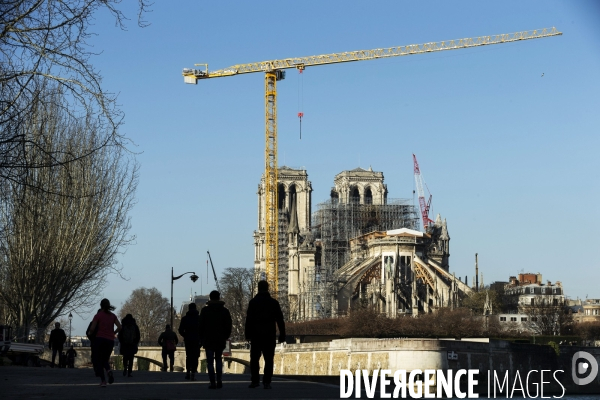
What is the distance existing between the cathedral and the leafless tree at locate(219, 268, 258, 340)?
493cm

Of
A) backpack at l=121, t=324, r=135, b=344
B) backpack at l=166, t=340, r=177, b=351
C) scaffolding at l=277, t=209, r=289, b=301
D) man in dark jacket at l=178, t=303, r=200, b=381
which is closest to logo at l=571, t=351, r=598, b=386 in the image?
backpack at l=166, t=340, r=177, b=351

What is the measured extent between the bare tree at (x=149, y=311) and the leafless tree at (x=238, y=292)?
34.8 meters

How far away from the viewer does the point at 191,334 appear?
2170 cm

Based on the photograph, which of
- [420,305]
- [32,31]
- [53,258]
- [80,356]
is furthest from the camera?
[420,305]

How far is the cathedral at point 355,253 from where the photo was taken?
122188mm

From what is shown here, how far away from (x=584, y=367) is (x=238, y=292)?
145ft

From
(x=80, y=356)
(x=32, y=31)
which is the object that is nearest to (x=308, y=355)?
(x=80, y=356)

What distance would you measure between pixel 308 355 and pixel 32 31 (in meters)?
55.5

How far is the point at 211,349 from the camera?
57.9 ft

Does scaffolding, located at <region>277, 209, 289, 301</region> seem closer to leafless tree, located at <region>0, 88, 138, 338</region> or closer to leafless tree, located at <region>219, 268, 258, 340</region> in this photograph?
leafless tree, located at <region>219, 268, 258, 340</region>

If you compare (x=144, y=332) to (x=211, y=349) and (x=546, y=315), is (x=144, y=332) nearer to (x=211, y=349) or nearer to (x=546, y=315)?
(x=546, y=315)

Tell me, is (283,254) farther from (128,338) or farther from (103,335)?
(103,335)

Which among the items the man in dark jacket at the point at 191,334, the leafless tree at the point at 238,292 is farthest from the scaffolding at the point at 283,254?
the man in dark jacket at the point at 191,334

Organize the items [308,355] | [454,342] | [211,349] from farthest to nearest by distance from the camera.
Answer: [308,355]
[454,342]
[211,349]
